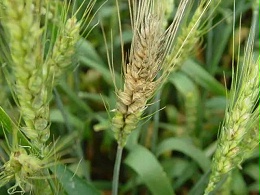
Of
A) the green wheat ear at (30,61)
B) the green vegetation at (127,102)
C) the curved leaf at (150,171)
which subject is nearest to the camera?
the green wheat ear at (30,61)

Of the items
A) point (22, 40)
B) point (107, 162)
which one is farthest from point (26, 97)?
point (107, 162)

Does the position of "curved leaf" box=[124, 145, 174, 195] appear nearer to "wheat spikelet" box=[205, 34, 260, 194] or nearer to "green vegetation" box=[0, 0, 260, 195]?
"green vegetation" box=[0, 0, 260, 195]

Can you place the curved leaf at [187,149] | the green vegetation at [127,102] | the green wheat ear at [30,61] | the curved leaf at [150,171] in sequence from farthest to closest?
the curved leaf at [187,149]
the curved leaf at [150,171]
the green vegetation at [127,102]
the green wheat ear at [30,61]

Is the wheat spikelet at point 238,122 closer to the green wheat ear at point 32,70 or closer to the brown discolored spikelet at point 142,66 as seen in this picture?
the brown discolored spikelet at point 142,66

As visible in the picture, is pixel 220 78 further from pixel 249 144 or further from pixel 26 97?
pixel 26 97

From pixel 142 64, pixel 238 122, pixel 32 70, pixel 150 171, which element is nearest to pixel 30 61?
pixel 32 70

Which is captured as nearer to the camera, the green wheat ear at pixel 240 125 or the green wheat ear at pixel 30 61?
the green wheat ear at pixel 30 61

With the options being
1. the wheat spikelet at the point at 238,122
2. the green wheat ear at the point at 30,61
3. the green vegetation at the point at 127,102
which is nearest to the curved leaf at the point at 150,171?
the green vegetation at the point at 127,102
